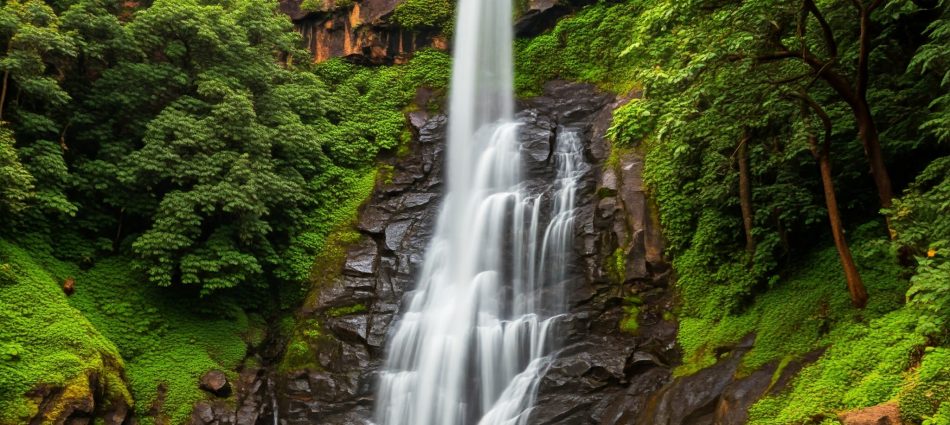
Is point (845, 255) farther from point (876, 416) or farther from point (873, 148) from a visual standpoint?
point (876, 416)

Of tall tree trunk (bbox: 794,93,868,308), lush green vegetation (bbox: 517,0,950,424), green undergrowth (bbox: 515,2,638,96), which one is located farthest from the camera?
green undergrowth (bbox: 515,2,638,96)

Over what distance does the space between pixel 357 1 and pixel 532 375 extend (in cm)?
1701

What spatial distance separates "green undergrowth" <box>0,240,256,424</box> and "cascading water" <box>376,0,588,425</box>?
3.98 m

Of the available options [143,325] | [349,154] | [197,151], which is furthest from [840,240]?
[349,154]

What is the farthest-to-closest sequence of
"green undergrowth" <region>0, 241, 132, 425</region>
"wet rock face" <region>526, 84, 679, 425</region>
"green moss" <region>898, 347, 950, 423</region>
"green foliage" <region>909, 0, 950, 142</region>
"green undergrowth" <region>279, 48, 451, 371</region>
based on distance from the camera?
"green undergrowth" <region>279, 48, 451, 371</region> → "wet rock face" <region>526, 84, 679, 425</region> → "green undergrowth" <region>0, 241, 132, 425</region> → "green foliage" <region>909, 0, 950, 142</region> → "green moss" <region>898, 347, 950, 423</region>

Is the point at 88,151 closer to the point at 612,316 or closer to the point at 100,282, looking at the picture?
the point at 100,282

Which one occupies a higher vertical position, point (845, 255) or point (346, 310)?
point (845, 255)

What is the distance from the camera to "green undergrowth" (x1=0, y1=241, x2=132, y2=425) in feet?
36.3

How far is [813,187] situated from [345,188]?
12.7 metres

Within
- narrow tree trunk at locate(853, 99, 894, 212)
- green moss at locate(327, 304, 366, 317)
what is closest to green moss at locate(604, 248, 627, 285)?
narrow tree trunk at locate(853, 99, 894, 212)

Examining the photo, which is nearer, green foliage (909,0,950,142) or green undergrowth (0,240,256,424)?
green foliage (909,0,950,142)

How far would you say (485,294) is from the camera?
Answer: 51.2ft

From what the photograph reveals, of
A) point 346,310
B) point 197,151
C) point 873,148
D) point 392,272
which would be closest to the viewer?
point 873,148

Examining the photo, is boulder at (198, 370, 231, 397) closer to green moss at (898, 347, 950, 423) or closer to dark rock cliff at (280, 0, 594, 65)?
green moss at (898, 347, 950, 423)
